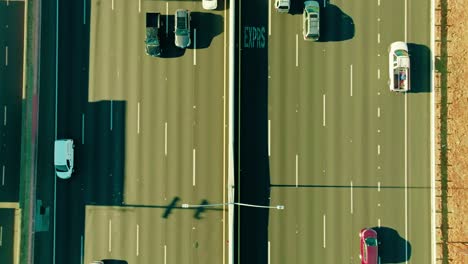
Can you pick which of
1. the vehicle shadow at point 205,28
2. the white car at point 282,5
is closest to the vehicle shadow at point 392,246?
the white car at point 282,5

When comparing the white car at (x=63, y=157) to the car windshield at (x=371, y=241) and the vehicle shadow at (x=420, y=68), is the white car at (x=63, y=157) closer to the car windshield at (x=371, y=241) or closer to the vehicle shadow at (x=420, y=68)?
the car windshield at (x=371, y=241)

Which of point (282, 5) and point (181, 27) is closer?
point (282, 5)

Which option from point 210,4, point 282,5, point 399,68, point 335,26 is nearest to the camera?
point 399,68

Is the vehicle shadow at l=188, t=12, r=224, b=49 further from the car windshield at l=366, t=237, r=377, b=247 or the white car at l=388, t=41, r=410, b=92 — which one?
the car windshield at l=366, t=237, r=377, b=247

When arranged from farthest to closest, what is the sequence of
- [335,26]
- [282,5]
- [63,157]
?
[335,26] < [282,5] < [63,157]

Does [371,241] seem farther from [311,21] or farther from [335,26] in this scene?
[311,21]

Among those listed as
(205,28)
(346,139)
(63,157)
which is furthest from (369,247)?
(63,157)

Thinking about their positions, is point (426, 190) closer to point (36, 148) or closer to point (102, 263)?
point (102, 263)

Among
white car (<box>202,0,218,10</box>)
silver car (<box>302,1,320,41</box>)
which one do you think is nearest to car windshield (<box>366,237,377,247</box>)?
silver car (<box>302,1,320,41</box>)
